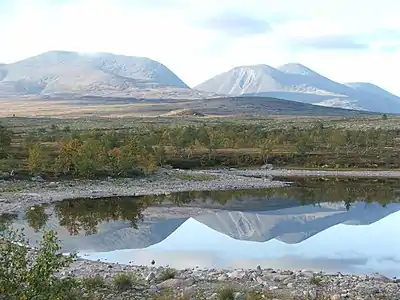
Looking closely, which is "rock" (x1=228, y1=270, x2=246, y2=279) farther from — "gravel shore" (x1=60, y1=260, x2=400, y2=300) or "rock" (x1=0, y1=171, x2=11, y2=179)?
"rock" (x1=0, y1=171, x2=11, y2=179)

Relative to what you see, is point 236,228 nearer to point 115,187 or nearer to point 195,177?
point 115,187

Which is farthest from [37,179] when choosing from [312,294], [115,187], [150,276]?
[312,294]

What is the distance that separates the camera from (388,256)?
32062 mm

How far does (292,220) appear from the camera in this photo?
160 feet

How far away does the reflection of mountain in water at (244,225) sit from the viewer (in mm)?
35438

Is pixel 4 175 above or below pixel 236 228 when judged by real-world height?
above

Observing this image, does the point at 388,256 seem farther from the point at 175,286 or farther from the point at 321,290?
the point at 175,286

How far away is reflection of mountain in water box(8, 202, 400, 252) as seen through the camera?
35438 mm

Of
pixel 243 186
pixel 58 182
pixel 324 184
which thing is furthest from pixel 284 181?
pixel 58 182

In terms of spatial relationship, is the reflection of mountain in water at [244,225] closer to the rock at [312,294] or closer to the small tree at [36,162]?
the rock at [312,294]

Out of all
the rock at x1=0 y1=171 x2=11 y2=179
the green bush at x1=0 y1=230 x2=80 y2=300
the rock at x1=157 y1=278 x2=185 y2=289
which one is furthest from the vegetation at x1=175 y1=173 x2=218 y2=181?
the green bush at x1=0 y1=230 x2=80 y2=300

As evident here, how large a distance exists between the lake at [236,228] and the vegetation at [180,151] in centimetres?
1326

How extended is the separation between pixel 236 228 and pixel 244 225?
1882mm

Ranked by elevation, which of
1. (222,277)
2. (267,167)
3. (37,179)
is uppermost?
(222,277)
